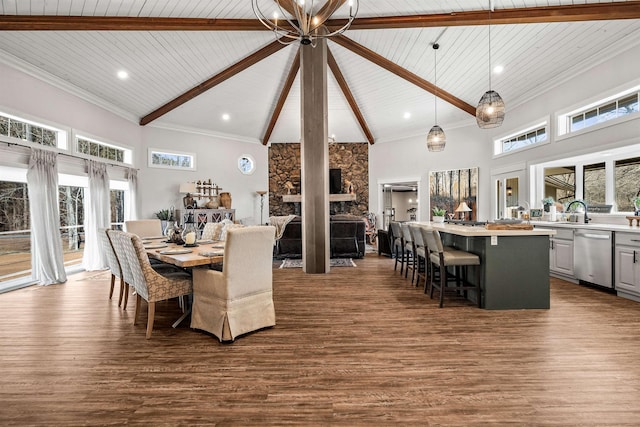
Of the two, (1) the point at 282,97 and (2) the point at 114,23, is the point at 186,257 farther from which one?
(1) the point at 282,97

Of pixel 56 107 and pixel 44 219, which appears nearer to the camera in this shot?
pixel 44 219

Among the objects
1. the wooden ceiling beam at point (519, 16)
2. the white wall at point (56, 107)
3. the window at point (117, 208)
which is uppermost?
the wooden ceiling beam at point (519, 16)

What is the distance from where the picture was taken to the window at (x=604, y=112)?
159 inches

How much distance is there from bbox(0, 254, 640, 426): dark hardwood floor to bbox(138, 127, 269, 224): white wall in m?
4.27

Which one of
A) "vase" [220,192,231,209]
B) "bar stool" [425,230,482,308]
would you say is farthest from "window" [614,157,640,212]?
"vase" [220,192,231,209]

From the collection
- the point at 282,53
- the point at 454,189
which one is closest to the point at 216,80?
the point at 282,53

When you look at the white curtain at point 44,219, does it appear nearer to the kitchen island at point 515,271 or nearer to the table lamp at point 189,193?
the table lamp at point 189,193

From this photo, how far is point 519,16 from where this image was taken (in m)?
3.94

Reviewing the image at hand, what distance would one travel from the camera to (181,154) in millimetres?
7934

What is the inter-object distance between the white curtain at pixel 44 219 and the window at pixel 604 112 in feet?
27.1

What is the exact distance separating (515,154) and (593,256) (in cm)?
299

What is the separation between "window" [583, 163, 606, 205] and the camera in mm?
4676

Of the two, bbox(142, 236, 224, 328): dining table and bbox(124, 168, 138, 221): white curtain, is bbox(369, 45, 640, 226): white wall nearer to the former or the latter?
bbox(142, 236, 224, 328): dining table

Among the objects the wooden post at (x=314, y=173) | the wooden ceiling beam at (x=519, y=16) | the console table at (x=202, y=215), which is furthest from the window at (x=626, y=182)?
the console table at (x=202, y=215)
